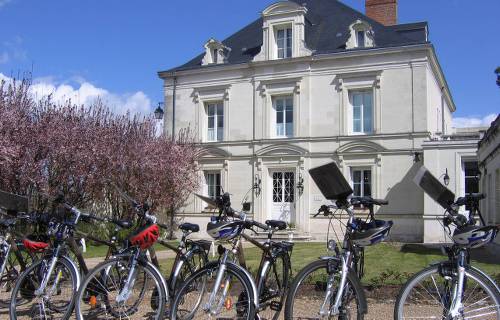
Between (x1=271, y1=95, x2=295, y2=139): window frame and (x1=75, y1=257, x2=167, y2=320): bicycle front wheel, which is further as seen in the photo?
(x1=271, y1=95, x2=295, y2=139): window frame

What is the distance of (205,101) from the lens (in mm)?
24594

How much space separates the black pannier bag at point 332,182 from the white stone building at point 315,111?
1594 cm

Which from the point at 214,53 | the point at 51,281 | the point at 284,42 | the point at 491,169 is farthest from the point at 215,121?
the point at 51,281

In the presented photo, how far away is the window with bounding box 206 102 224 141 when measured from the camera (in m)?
24.4

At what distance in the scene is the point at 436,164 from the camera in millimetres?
19812

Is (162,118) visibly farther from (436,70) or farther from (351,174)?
(436,70)

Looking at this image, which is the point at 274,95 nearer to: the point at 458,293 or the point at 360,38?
the point at 360,38

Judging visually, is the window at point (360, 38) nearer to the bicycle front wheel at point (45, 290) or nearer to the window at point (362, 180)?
the window at point (362, 180)

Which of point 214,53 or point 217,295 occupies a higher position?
point 214,53

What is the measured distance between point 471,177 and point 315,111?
6.57 m

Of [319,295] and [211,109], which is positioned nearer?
[319,295]

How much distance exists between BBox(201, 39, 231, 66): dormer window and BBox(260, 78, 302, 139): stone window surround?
2692 millimetres

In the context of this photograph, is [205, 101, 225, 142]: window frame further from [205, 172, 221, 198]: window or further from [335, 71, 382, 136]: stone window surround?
[335, 71, 382, 136]: stone window surround

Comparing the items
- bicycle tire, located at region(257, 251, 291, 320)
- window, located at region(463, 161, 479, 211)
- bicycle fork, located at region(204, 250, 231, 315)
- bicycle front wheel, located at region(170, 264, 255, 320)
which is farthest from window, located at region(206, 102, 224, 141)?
bicycle fork, located at region(204, 250, 231, 315)
